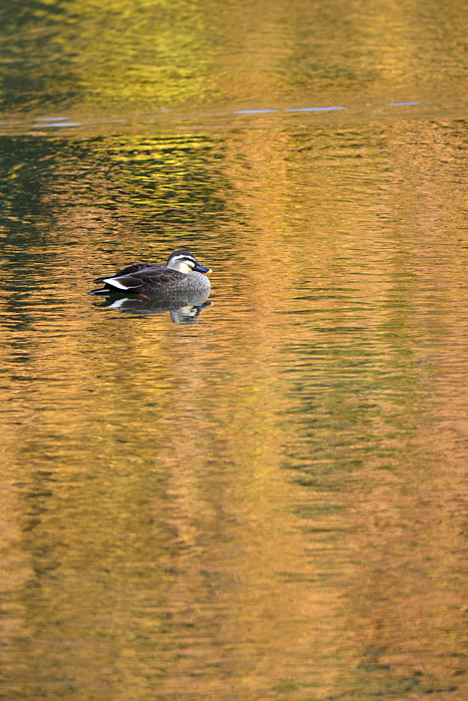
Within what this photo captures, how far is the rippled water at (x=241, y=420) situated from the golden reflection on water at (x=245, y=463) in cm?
2

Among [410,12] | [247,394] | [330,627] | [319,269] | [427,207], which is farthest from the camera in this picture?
[410,12]

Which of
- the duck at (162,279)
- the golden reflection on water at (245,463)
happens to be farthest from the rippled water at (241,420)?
the duck at (162,279)

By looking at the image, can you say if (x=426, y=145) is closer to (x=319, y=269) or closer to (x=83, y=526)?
(x=319, y=269)

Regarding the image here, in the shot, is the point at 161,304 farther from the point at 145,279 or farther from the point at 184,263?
the point at 184,263

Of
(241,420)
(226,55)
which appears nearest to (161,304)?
(241,420)

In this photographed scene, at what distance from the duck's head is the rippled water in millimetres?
428

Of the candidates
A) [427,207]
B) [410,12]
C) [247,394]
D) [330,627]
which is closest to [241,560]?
[330,627]

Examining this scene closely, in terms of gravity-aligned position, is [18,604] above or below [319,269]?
above

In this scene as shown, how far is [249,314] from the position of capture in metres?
11.0

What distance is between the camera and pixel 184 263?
1189cm

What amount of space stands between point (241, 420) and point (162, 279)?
369 centimetres

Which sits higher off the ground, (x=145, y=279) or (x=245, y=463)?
(x=245, y=463)

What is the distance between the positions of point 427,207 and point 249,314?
4.81m

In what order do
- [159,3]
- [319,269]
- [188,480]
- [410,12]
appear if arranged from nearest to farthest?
1. [188,480]
2. [319,269]
3. [410,12]
4. [159,3]
